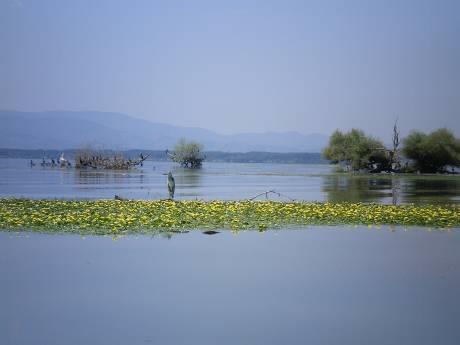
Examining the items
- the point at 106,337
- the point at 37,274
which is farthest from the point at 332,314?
the point at 37,274

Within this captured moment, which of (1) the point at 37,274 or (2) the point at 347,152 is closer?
(1) the point at 37,274

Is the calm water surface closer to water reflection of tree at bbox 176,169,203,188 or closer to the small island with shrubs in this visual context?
water reflection of tree at bbox 176,169,203,188

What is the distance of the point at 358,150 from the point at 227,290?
2643 inches

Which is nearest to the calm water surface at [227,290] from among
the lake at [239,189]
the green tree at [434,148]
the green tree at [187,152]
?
the lake at [239,189]

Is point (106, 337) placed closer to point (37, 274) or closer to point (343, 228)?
point (37, 274)

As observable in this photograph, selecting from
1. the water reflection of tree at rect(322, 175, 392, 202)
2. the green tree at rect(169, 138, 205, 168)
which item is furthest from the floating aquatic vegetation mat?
the green tree at rect(169, 138, 205, 168)

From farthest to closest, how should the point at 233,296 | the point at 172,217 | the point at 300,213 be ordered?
the point at 300,213 < the point at 172,217 < the point at 233,296

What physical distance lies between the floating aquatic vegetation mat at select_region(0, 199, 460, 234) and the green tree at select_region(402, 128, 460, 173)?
46176 mm

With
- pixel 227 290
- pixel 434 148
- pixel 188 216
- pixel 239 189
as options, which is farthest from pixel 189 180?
pixel 227 290

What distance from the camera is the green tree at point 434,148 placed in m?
74.4

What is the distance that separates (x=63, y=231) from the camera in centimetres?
2103

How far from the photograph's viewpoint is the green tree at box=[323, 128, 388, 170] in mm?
79000

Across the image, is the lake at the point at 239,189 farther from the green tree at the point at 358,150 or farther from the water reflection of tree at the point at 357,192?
the green tree at the point at 358,150

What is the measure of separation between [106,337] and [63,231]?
1108 centimetres
